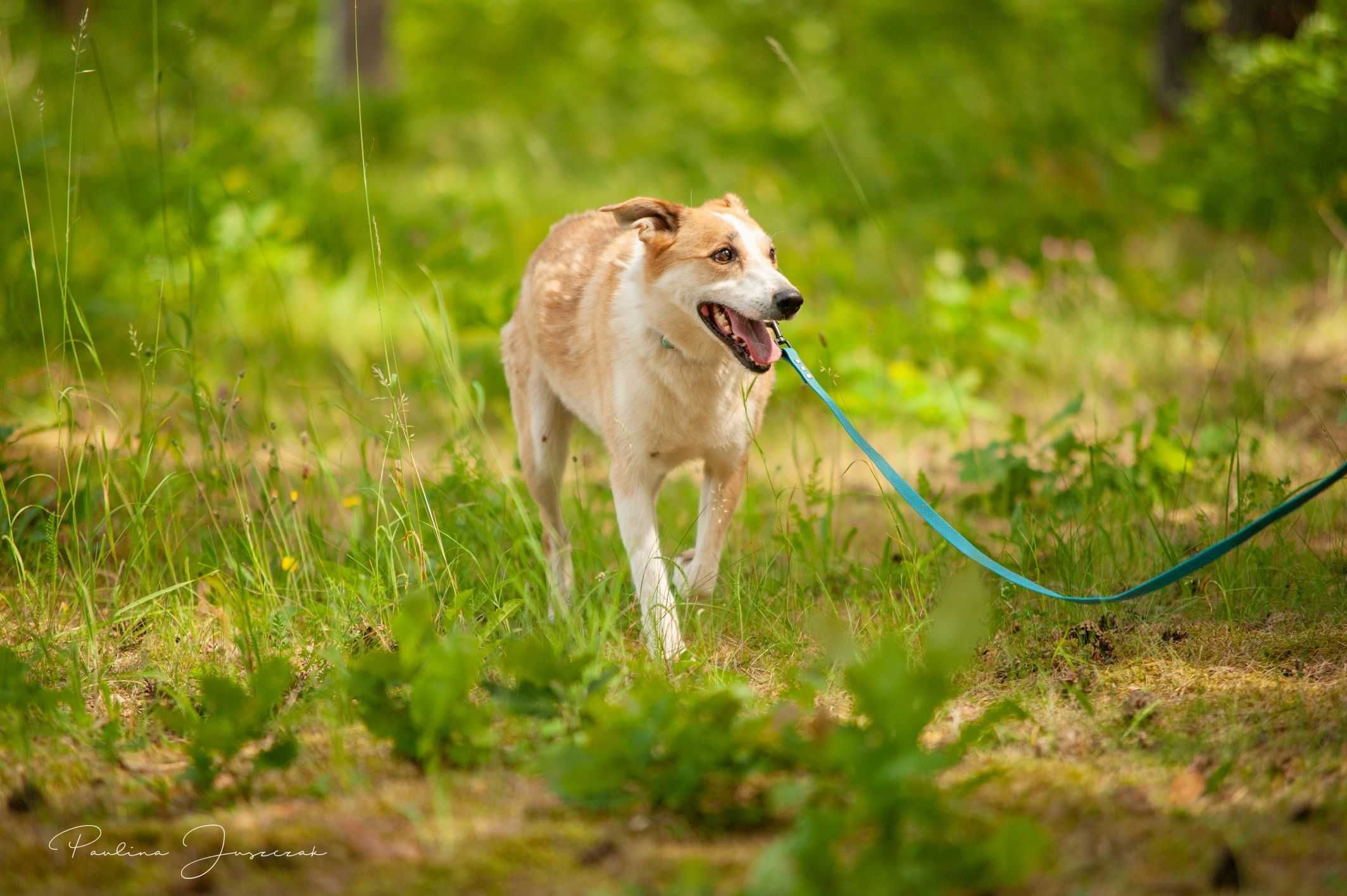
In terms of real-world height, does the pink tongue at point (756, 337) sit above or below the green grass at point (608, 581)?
above

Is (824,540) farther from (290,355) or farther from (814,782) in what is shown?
(290,355)

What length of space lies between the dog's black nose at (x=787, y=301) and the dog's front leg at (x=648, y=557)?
697 mm

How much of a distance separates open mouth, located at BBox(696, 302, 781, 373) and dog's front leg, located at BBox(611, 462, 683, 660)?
513 mm

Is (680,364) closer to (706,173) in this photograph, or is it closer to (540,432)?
(540,432)

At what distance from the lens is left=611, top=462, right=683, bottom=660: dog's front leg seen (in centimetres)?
311

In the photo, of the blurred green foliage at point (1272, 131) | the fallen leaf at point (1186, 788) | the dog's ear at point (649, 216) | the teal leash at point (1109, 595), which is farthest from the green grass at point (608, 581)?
the dog's ear at point (649, 216)

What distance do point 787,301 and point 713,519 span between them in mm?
758

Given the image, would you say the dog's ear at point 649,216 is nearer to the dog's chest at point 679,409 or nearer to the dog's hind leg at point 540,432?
the dog's chest at point 679,409

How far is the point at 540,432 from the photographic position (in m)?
4.34

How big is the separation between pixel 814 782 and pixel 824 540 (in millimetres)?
1615

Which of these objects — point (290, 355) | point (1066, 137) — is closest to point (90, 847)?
point (290, 355)

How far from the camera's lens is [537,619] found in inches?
119

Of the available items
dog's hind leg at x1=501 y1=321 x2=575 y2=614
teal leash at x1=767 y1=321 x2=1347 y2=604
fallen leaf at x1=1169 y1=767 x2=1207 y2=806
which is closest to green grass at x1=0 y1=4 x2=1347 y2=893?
fallen leaf at x1=1169 y1=767 x2=1207 y2=806

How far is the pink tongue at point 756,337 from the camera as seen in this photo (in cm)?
350
